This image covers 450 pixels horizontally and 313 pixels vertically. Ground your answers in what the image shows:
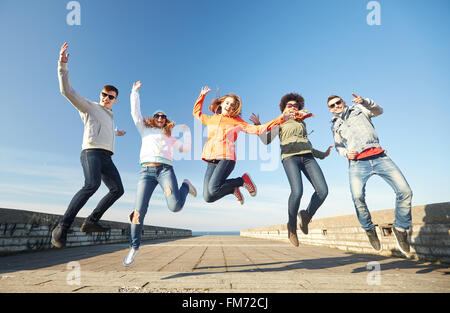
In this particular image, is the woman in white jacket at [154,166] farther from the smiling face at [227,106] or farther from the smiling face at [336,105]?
the smiling face at [336,105]

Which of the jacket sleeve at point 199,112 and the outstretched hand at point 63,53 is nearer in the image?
the outstretched hand at point 63,53

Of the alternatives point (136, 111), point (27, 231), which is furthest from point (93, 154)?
point (27, 231)

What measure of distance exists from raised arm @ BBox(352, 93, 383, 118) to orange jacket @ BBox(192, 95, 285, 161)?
105 cm

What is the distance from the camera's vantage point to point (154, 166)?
3.52 meters

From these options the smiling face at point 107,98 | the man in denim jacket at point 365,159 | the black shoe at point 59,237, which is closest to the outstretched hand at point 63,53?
the smiling face at point 107,98

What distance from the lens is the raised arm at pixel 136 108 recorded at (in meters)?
3.77

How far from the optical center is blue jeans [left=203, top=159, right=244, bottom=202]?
3338 mm

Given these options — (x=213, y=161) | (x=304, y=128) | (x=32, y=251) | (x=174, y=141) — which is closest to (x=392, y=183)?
(x=304, y=128)

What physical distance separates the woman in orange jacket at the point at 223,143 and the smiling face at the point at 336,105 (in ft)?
2.97

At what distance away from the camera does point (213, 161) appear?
353cm

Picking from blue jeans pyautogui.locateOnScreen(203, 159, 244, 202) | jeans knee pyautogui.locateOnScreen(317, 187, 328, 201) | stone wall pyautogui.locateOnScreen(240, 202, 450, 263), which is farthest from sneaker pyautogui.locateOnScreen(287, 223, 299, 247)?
stone wall pyautogui.locateOnScreen(240, 202, 450, 263)

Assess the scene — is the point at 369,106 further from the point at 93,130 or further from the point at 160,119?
the point at 93,130
